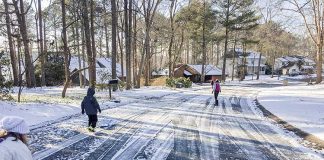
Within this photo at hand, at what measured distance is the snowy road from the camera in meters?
8.96

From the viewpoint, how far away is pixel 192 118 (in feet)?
49.4

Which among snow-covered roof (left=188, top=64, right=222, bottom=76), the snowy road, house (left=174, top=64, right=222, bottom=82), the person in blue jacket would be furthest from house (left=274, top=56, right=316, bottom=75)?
the person in blue jacket

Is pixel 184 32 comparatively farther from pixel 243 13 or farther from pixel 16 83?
pixel 16 83

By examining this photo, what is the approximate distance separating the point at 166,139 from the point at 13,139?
7758 mm

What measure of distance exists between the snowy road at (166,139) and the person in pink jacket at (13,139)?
18.0ft

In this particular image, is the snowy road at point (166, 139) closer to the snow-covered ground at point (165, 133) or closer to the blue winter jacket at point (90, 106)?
the snow-covered ground at point (165, 133)

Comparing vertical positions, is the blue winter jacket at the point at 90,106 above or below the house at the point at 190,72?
below

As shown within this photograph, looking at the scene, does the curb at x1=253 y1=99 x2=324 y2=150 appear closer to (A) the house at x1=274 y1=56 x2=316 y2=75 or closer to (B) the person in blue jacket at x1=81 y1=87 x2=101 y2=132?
(B) the person in blue jacket at x1=81 y1=87 x2=101 y2=132

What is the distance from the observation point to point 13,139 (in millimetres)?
3174

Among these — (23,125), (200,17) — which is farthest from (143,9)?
(23,125)

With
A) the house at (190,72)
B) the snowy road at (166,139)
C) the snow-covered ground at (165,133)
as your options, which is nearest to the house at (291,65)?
the house at (190,72)

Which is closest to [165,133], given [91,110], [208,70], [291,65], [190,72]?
[91,110]

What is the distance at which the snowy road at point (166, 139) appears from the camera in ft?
29.4

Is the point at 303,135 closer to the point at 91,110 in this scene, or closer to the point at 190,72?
the point at 91,110
